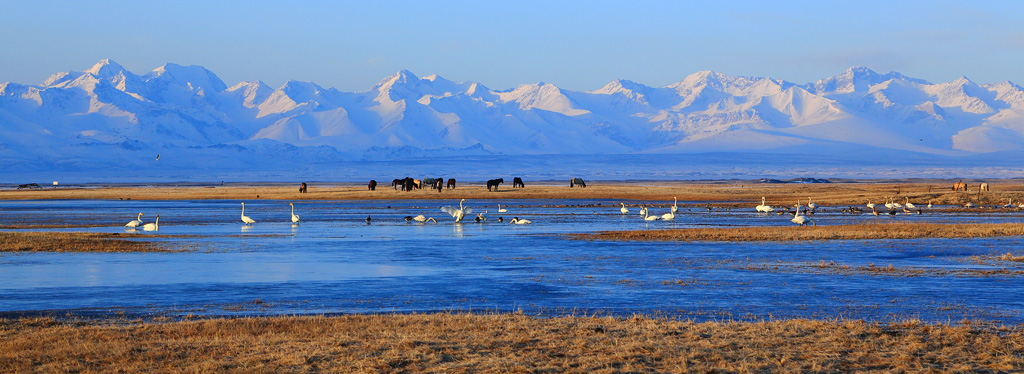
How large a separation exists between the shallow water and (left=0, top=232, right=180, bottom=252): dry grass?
3.68 feet

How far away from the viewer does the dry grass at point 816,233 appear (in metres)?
31.3

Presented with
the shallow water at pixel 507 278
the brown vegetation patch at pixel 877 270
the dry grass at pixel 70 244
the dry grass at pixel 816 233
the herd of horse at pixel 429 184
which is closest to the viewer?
the shallow water at pixel 507 278

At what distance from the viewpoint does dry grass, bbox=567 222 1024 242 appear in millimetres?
31328

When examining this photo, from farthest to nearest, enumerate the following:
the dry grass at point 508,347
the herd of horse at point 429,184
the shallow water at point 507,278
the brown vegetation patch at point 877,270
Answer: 1. the herd of horse at point 429,184
2. the brown vegetation patch at point 877,270
3. the shallow water at point 507,278
4. the dry grass at point 508,347

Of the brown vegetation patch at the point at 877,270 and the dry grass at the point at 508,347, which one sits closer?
the dry grass at the point at 508,347

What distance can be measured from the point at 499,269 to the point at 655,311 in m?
7.67

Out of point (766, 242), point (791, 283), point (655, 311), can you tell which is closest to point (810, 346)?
point (655, 311)

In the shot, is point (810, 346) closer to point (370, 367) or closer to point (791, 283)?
point (370, 367)

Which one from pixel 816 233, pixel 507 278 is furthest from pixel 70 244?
pixel 816 233

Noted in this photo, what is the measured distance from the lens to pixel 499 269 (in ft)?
76.4

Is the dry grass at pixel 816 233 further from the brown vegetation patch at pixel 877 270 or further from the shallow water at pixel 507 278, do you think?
the brown vegetation patch at pixel 877 270

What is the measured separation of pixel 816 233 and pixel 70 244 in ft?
67.7

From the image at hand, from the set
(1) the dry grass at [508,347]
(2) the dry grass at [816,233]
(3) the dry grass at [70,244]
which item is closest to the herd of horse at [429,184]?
(2) the dry grass at [816,233]

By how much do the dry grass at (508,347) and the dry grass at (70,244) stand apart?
46.3 feet
